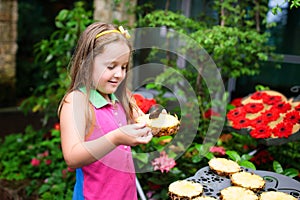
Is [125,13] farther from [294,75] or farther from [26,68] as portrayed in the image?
[26,68]

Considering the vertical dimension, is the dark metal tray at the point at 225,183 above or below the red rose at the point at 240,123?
below

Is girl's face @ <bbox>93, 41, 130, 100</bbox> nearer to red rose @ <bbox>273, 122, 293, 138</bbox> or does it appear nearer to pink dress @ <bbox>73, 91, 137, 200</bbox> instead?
pink dress @ <bbox>73, 91, 137, 200</bbox>

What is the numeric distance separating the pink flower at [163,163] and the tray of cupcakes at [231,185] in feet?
2.38

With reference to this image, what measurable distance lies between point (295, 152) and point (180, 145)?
2.87 ft

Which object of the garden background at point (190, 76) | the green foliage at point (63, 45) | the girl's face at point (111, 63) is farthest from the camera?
the green foliage at point (63, 45)

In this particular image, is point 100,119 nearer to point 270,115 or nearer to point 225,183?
point 225,183

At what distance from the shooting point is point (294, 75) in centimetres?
401

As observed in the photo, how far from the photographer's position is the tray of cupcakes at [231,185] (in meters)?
1.39

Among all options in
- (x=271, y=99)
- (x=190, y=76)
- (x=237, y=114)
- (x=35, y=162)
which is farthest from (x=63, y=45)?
(x=271, y=99)


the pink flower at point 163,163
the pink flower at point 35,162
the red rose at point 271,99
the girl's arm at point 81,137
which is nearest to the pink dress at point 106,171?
the girl's arm at point 81,137

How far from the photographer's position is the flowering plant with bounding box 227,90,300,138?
2150mm

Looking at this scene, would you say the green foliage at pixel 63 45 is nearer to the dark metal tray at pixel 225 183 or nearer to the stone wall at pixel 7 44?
the dark metal tray at pixel 225 183

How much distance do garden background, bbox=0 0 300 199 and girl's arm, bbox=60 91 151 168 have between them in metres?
0.99

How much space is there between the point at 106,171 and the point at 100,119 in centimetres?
22
